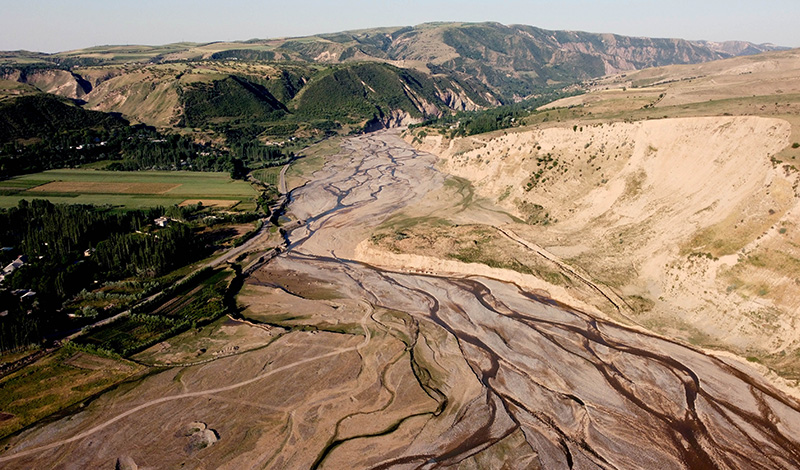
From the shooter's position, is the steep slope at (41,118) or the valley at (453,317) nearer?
the valley at (453,317)

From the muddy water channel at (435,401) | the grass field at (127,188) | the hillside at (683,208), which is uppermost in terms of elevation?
the hillside at (683,208)

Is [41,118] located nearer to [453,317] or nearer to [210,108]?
[210,108]

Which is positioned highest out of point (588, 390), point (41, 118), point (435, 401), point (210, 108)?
point (210, 108)

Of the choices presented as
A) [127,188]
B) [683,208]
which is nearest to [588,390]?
[683,208]

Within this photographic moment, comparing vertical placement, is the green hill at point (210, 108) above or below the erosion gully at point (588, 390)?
above

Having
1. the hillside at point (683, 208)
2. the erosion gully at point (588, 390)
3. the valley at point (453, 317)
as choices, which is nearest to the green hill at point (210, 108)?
the valley at point (453, 317)

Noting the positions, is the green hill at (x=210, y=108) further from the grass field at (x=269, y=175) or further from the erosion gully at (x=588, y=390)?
the erosion gully at (x=588, y=390)

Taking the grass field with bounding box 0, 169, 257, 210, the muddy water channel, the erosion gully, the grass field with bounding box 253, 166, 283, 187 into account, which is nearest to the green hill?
the grass field with bounding box 253, 166, 283, 187

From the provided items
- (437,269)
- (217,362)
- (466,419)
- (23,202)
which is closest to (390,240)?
(437,269)
